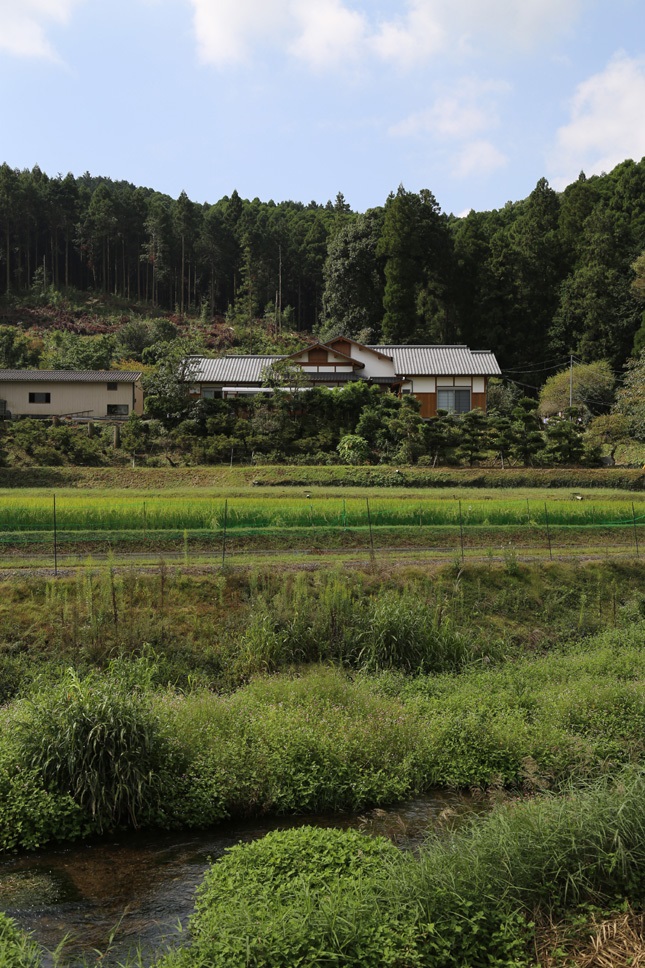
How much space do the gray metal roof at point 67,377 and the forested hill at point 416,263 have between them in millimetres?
20112

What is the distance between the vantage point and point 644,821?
654cm

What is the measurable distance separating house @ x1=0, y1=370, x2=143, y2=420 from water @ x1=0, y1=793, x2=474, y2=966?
2986 cm

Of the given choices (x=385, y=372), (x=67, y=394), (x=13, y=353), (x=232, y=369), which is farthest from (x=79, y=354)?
(x=385, y=372)

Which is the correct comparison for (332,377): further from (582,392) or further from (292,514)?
→ (292,514)

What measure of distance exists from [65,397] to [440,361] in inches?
757

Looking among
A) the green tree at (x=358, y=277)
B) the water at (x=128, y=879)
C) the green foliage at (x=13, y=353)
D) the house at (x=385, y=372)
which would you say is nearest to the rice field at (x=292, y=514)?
the water at (x=128, y=879)

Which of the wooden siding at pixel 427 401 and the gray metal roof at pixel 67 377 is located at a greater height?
the gray metal roof at pixel 67 377

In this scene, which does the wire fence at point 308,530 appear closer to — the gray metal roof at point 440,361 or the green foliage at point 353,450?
the green foliage at point 353,450

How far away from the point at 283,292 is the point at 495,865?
6738 centimetres

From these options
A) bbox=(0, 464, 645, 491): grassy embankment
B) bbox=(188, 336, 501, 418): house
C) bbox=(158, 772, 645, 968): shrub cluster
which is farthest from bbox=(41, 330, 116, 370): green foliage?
bbox=(158, 772, 645, 968): shrub cluster

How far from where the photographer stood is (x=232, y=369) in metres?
41.7

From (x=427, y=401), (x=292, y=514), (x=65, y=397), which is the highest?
(x=65, y=397)

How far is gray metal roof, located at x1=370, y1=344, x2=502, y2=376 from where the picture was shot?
4153 cm

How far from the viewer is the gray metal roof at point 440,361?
4153cm
